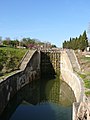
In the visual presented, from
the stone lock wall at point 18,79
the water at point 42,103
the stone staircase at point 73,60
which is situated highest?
the stone staircase at point 73,60

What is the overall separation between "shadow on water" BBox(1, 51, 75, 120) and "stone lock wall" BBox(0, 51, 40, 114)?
53 centimetres

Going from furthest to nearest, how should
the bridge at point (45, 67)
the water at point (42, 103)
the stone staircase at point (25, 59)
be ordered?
the stone staircase at point (25, 59)
the bridge at point (45, 67)
the water at point (42, 103)

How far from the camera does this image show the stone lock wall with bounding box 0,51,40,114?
16.1 metres

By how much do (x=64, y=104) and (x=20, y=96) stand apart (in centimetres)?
427

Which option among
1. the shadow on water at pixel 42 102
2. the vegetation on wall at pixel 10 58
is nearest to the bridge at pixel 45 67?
the shadow on water at pixel 42 102

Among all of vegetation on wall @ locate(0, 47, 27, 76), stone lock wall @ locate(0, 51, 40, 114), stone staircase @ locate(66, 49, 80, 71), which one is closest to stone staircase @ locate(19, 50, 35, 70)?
stone lock wall @ locate(0, 51, 40, 114)

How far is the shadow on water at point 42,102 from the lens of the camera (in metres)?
15.8

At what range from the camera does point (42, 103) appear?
1970 centimetres

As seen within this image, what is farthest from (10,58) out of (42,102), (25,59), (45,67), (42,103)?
(42,103)

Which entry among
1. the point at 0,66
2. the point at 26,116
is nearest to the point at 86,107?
the point at 26,116

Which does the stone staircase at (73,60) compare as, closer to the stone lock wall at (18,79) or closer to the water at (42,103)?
the water at (42,103)

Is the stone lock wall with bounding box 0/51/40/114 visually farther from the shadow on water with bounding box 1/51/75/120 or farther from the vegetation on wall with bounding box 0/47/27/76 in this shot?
the vegetation on wall with bounding box 0/47/27/76

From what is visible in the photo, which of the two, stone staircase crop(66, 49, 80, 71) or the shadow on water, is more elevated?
stone staircase crop(66, 49, 80, 71)

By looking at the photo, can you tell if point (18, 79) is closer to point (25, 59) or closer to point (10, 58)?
point (25, 59)
